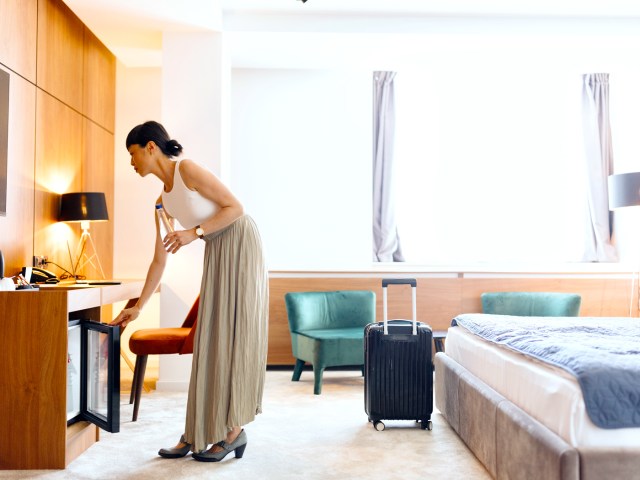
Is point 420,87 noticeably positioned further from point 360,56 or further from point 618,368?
point 618,368

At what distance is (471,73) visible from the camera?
6465mm

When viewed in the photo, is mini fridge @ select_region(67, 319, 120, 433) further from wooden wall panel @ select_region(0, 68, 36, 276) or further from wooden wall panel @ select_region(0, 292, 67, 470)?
wooden wall panel @ select_region(0, 68, 36, 276)

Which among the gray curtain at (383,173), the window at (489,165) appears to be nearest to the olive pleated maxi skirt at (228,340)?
the gray curtain at (383,173)

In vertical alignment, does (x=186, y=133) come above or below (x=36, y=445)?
above

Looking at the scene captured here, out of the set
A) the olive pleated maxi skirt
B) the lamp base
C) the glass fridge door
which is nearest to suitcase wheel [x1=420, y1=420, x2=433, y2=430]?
the olive pleated maxi skirt

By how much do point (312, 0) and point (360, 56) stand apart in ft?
3.41

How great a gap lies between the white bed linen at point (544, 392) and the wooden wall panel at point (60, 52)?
3182 millimetres

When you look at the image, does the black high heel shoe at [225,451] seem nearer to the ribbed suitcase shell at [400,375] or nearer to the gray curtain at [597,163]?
the ribbed suitcase shell at [400,375]

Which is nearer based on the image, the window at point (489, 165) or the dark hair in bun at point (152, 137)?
the dark hair in bun at point (152, 137)

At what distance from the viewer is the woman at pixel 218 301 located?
110 inches

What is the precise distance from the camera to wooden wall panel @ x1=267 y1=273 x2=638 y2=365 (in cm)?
549

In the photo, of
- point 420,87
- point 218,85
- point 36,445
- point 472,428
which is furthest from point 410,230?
point 36,445

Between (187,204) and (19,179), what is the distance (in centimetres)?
164

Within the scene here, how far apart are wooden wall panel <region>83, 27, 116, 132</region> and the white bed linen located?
356 cm
